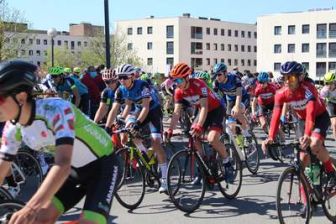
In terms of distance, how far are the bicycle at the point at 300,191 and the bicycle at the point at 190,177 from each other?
172 cm

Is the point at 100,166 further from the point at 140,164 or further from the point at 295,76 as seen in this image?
the point at 140,164

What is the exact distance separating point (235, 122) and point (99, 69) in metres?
7.74

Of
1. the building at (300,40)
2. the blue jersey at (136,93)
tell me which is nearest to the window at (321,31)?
the building at (300,40)

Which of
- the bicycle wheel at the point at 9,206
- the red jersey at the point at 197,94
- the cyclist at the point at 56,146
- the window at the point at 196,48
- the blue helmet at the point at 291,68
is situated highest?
the window at the point at 196,48

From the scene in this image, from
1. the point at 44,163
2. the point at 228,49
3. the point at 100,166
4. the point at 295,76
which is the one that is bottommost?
the point at 44,163

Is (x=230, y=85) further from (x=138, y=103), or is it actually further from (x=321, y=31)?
(x=321, y=31)

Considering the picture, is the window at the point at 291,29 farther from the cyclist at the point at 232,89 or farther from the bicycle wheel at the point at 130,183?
the bicycle wheel at the point at 130,183

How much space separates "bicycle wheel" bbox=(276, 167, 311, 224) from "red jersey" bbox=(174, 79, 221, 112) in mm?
2357

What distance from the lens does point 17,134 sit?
3496mm

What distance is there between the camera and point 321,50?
83688 mm

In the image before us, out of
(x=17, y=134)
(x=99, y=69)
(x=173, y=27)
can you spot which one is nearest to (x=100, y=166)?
(x=17, y=134)

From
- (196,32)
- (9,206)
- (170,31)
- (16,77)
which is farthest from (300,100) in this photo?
(196,32)

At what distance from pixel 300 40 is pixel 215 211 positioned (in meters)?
82.6

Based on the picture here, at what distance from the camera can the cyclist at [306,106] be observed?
616cm
